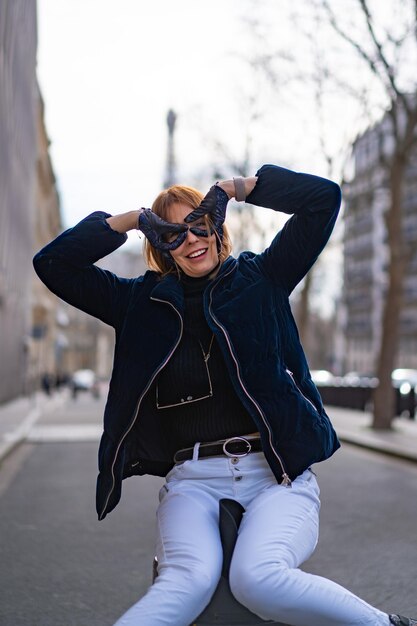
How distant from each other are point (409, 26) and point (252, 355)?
1595 centimetres

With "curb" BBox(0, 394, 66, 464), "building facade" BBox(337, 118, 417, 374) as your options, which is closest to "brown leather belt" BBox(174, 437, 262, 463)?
"curb" BBox(0, 394, 66, 464)

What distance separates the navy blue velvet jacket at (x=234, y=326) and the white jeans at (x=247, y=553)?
0.31 feet

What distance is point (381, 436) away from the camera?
1695cm

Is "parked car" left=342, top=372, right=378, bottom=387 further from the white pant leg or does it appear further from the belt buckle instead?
the white pant leg

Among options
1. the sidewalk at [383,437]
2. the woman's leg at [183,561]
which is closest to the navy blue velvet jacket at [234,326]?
the woman's leg at [183,561]

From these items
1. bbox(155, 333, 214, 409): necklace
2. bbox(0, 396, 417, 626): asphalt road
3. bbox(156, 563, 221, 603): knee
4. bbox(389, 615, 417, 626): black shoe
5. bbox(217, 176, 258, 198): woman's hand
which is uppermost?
bbox(217, 176, 258, 198): woman's hand

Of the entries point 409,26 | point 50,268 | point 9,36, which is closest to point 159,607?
point 50,268

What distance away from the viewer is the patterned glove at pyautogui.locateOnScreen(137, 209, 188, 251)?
2.93 metres

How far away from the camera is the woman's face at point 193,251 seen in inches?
116

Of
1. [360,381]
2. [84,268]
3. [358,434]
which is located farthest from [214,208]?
[360,381]

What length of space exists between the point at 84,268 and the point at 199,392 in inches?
24.3

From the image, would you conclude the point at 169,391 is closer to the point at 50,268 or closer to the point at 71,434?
the point at 50,268

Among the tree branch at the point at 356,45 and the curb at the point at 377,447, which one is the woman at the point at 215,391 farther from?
the tree branch at the point at 356,45

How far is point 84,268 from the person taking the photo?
3.15 meters
